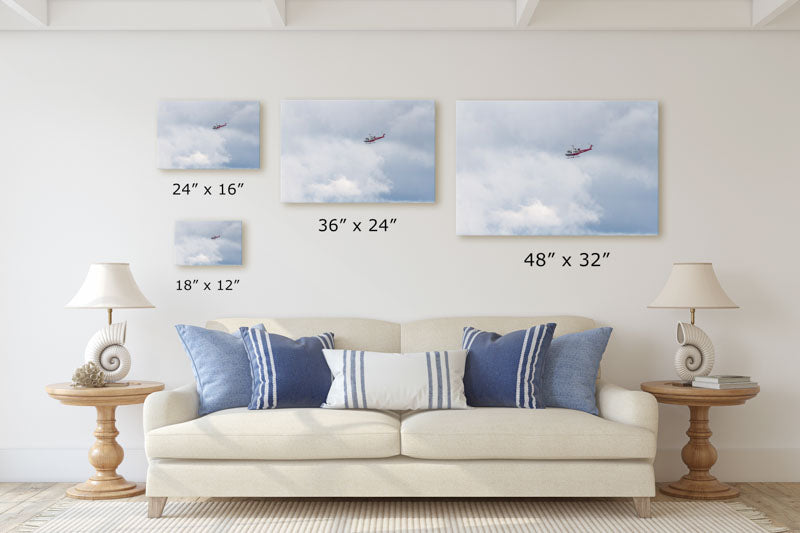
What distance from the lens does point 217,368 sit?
13.6 feet

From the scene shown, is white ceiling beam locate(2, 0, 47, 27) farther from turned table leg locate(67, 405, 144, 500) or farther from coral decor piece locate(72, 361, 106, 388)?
turned table leg locate(67, 405, 144, 500)

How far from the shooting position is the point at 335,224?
4.78m

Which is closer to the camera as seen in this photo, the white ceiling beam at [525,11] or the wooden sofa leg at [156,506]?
the wooden sofa leg at [156,506]

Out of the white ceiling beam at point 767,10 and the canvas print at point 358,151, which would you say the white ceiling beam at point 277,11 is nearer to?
the canvas print at point 358,151

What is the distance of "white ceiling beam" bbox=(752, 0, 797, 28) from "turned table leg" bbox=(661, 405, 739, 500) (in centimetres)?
225

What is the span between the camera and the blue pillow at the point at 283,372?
4.01 meters

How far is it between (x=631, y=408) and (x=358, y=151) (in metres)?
2.13

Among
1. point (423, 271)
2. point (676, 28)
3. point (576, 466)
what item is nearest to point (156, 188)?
point (423, 271)

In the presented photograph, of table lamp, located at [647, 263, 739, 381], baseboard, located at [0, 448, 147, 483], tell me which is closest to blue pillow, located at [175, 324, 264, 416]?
baseboard, located at [0, 448, 147, 483]

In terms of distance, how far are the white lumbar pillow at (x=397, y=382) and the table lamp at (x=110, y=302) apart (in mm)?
1199

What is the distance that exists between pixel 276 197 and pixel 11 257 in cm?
162

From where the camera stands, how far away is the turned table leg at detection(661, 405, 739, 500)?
4.34m

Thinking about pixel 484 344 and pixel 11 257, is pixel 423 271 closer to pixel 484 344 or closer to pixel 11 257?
pixel 484 344

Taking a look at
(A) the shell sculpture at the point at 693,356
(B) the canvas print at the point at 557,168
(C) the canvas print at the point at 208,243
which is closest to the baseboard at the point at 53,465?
(C) the canvas print at the point at 208,243
